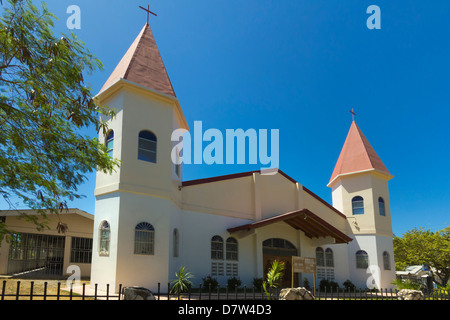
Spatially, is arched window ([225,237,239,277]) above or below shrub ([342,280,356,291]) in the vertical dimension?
above

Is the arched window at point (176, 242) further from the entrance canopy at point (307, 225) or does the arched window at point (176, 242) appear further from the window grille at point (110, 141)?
the window grille at point (110, 141)

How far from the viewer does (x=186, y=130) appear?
18.0 metres

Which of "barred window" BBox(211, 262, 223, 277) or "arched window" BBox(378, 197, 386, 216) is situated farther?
"arched window" BBox(378, 197, 386, 216)

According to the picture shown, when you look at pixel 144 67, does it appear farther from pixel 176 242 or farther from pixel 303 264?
pixel 303 264

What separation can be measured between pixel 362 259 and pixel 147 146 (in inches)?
590

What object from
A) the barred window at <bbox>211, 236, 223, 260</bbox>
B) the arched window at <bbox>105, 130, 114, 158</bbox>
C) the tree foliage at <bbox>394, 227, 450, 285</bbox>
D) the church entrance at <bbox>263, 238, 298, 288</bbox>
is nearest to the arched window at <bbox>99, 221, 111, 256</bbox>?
the arched window at <bbox>105, 130, 114, 158</bbox>

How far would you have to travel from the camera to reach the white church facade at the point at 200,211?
13422 millimetres

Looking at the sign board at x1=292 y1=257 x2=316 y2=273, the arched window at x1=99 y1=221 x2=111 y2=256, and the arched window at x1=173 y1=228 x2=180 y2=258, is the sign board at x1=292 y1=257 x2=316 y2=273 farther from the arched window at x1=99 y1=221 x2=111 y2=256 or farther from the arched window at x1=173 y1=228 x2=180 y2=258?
the arched window at x1=99 y1=221 x2=111 y2=256

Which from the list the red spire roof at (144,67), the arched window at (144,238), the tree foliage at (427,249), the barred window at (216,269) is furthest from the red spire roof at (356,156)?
the arched window at (144,238)

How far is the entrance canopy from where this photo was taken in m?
17.3

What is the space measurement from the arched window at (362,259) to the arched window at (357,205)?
2.41 metres

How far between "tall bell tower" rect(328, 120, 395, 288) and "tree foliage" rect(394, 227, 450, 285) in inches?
265

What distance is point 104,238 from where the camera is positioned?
1345 cm
